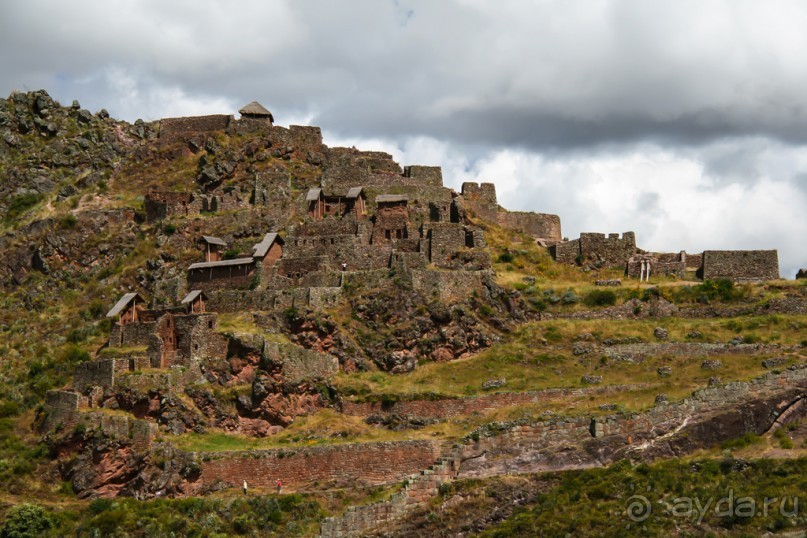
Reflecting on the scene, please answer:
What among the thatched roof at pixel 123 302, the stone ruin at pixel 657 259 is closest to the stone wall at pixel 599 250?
the stone ruin at pixel 657 259

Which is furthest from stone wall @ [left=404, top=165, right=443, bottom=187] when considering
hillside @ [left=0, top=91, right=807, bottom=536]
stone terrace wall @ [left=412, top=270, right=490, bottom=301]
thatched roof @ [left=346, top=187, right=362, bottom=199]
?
stone terrace wall @ [left=412, top=270, right=490, bottom=301]

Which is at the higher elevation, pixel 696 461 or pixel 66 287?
pixel 66 287

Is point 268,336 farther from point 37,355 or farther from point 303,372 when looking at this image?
point 37,355

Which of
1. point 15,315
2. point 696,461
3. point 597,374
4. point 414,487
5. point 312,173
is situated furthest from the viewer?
point 312,173

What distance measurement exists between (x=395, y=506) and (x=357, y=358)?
21200 mm

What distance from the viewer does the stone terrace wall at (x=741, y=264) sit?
66.8 m

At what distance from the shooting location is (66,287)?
2842 inches

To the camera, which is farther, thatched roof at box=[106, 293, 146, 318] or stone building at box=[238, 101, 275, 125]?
stone building at box=[238, 101, 275, 125]

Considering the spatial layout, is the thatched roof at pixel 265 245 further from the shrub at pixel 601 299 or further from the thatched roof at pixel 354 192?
the shrub at pixel 601 299

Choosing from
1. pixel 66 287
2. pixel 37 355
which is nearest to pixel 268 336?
pixel 37 355

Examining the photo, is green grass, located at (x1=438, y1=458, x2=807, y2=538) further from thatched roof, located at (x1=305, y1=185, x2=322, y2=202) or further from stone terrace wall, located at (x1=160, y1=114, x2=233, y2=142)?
stone terrace wall, located at (x1=160, y1=114, x2=233, y2=142)

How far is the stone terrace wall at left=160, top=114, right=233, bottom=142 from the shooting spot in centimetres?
8325

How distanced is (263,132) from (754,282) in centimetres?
3576
